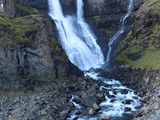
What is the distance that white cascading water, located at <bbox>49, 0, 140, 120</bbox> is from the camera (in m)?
54.6

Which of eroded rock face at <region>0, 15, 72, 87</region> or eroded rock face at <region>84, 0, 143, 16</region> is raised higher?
eroded rock face at <region>84, 0, 143, 16</region>

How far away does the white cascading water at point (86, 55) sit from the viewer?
179ft

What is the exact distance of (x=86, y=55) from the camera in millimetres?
88062

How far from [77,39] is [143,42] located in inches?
783

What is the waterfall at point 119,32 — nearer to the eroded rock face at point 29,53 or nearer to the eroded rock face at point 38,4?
the eroded rock face at point 29,53

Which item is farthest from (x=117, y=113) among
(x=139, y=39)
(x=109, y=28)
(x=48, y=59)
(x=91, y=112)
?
(x=109, y=28)

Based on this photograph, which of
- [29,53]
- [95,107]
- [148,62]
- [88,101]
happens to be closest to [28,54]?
[29,53]

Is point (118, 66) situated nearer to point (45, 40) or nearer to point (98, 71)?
point (98, 71)

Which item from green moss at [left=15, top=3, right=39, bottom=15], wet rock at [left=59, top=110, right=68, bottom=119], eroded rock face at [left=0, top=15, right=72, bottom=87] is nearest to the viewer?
wet rock at [left=59, top=110, right=68, bottom=119]

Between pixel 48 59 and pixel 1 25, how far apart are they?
1074 cm

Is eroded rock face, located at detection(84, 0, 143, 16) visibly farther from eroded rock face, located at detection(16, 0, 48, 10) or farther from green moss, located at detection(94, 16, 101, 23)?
eroded rock face, located at detection(16, 0, 48, 10)

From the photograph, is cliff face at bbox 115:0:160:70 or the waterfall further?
the waterfall

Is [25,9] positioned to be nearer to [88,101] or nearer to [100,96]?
[100,96]

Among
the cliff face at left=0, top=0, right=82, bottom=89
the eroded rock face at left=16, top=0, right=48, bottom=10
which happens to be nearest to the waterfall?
the cliff face at left=0, top=0, right=82, bottom=89
